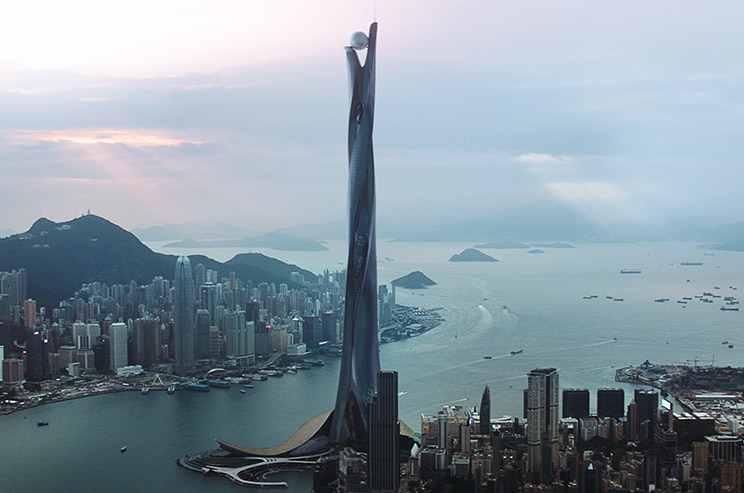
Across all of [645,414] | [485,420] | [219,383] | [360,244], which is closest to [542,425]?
[485,420]

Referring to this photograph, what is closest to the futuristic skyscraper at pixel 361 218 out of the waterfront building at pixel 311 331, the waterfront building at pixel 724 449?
the waterfront building at pixel 724 449

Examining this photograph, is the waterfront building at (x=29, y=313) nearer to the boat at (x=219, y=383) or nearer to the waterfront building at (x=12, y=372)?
the waterfront building at (x=12, y=372)

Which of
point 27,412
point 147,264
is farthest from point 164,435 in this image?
point 147,264

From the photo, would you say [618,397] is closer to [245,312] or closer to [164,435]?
[164,435]

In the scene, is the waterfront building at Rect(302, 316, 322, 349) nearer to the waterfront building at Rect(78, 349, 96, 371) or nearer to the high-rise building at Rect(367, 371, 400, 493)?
the waterfront building at Rect(78, 349, 96, 371)

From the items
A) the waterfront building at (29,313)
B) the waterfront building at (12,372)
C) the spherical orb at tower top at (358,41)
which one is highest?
the spherical orb at tower top at (358,41)
